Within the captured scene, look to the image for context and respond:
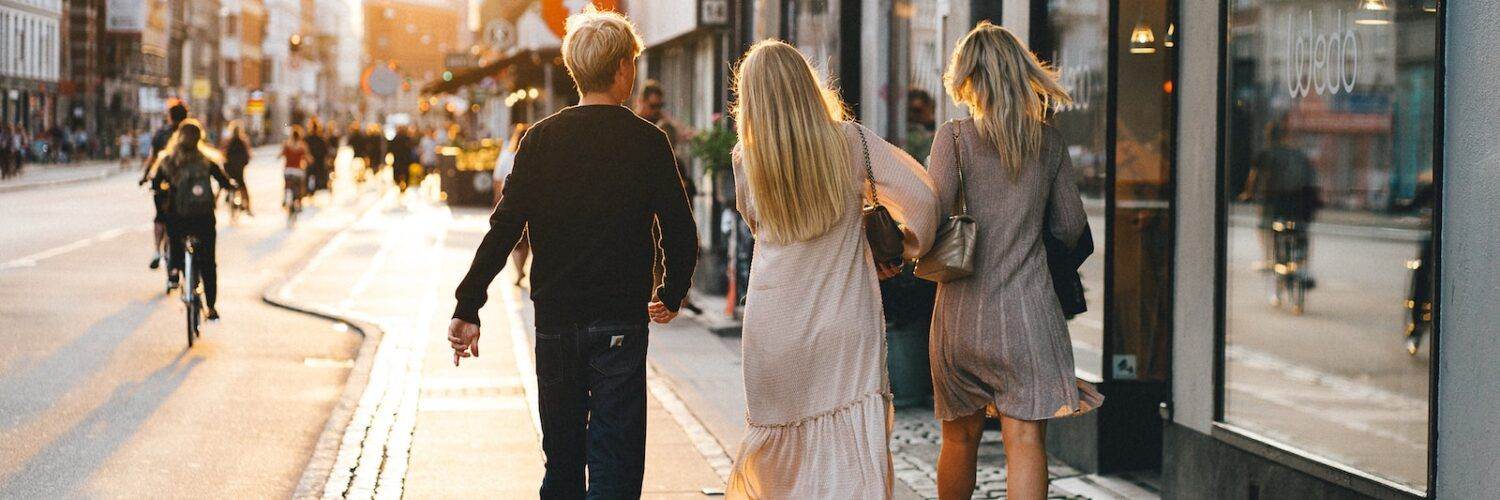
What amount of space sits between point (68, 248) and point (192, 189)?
1013 cm

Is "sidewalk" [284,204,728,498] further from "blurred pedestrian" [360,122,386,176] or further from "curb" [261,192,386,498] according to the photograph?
"blurred pedestrian" [360,122,386,176]

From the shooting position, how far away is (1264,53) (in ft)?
20.5

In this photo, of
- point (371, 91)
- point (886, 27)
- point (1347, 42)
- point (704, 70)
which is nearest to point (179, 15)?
point (371, 91)

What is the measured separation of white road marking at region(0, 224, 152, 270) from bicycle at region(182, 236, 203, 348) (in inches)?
273

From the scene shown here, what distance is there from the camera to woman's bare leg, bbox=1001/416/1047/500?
5.47m

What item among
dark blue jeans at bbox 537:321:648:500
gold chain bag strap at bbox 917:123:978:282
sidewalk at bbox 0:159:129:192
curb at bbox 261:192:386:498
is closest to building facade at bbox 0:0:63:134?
sidewalk at bbox 0:159:129:192

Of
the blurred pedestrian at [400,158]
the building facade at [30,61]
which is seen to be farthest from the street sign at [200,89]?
the blurred pedestrian at [400,158]

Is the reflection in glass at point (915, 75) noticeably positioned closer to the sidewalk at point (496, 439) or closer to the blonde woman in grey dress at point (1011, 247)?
the sidewalk at point (496, 439)

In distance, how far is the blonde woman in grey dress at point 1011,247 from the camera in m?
5.44

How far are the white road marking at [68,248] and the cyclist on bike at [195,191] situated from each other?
6594mm

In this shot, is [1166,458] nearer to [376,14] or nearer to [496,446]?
[496,446]

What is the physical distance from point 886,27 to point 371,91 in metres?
26.3

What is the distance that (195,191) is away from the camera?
12547 mm

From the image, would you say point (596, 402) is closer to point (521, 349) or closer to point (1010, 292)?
point (1010, 292)
